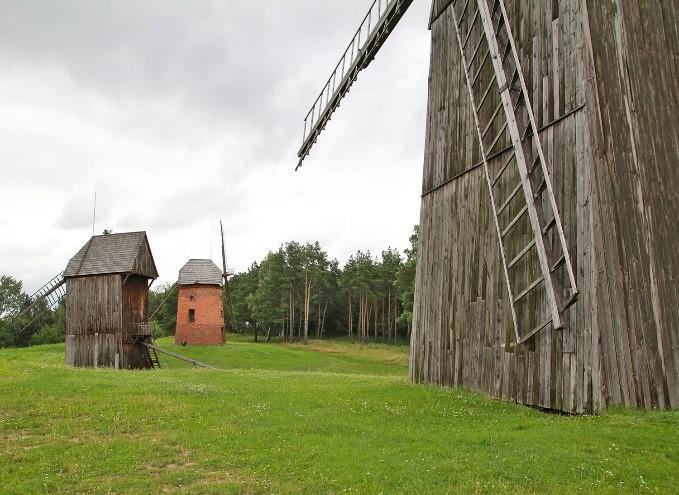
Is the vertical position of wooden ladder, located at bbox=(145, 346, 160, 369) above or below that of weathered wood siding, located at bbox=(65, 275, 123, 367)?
below

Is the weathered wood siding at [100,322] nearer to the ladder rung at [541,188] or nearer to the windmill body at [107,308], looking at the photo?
the windmill body at [107,308]

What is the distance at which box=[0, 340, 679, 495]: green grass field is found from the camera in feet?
24.7

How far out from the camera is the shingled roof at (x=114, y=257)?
3816 cm

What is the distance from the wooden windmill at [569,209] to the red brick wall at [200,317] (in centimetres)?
4096

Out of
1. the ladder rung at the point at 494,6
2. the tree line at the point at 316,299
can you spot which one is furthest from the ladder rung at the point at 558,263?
the tree line at the point at 316,299

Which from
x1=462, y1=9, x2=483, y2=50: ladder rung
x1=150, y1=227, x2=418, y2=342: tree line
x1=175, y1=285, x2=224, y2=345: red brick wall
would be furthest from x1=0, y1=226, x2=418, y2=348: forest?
x1=462, y1=9, x2=483, y2=50: ladder rung

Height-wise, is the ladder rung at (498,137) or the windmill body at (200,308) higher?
the ladder rung at (498,137)

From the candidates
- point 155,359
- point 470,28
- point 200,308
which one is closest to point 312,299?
point 200,308

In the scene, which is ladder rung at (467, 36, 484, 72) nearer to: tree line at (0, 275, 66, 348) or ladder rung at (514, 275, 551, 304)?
ladder rung at (514, 275, 551, 304)

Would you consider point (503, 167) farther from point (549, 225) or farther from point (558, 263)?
point (558, 263)

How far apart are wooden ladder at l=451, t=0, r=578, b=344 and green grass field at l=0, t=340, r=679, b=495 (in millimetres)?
2690

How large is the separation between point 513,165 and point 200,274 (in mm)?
44418

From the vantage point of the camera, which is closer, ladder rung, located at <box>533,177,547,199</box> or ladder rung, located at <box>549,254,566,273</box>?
ladder rung, located at <box>549,254,566,273</box>

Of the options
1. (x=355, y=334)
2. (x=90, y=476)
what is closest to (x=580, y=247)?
(x=90, y=476)
